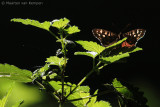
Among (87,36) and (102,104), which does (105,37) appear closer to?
(102,104)

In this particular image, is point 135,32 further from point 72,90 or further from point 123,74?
point 123,74

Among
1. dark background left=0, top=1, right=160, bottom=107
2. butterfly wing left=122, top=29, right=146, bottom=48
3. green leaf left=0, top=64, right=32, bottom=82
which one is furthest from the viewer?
dark background left=0, top=1, right=160, bottom=107

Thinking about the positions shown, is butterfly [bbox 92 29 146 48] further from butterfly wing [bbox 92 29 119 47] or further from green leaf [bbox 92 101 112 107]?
green leaf [bbox 92 101 112 107]

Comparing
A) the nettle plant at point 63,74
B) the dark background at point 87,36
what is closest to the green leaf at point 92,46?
the nettle plant at point 63,74

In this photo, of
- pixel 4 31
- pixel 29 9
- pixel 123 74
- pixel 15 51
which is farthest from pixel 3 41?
→ pixel 123 74

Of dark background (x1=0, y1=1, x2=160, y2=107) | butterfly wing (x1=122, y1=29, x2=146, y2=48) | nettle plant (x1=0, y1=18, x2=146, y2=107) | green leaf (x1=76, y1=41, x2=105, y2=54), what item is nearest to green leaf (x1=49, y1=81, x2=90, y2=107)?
nettle plant (x1=0, y1=18, x2=146, y2=107)

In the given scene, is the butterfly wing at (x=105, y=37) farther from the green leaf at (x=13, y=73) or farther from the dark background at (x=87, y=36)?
the dark background at (x=87, y=36)
